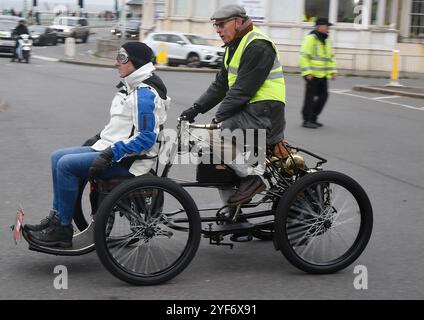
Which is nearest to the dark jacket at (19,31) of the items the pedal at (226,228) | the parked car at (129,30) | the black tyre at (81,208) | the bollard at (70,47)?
the bollard at (70,47)

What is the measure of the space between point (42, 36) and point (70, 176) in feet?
140

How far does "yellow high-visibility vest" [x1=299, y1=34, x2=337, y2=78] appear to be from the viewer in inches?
524

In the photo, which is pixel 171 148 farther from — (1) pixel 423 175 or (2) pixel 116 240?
(1) pixel 423 175

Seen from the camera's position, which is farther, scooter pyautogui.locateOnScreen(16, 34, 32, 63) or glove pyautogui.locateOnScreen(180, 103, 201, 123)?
scooter pyautogui.locateOnScreen(16, 34, 32, 63)

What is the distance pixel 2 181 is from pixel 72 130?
392 cm

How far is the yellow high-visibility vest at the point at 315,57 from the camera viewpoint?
13320mm

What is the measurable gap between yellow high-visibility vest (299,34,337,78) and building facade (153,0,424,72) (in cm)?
1827

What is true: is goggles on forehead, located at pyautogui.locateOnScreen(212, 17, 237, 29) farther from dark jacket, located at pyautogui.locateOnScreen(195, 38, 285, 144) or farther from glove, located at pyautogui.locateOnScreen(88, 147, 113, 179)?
glove, located at pyautogui.locateOnScreen(88, 147, 113, 179)

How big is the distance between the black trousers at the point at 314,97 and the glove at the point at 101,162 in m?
8.76

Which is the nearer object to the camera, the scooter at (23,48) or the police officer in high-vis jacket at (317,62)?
the police officer in high-vis jacket at (317,62)

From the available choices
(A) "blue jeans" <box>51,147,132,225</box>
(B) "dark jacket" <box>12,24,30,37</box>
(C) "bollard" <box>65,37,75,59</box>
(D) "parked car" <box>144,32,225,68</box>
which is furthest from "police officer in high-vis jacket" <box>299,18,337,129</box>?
(C) "bollard" <box>65,37,75,59</box>

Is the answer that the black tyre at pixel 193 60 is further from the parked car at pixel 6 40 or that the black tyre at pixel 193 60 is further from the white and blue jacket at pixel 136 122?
the white and blue jacket at pixel 136 122

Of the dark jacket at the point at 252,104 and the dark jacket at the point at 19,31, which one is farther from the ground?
the dark jacket at the point at 252,104

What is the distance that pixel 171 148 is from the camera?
547 cm
